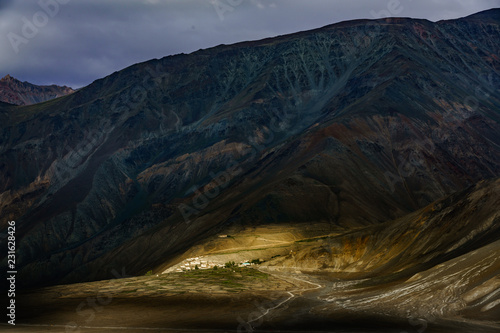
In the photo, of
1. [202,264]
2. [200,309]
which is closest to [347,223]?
[202,264]

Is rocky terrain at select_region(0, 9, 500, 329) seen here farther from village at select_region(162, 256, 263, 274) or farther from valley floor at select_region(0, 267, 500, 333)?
village at select_region(162, 256, 263, 274)

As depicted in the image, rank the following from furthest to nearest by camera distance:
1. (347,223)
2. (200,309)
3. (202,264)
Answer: (347,223)
(202,264)
(200,309)

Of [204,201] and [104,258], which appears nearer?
[104,258]

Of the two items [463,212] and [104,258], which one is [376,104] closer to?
[104,258]

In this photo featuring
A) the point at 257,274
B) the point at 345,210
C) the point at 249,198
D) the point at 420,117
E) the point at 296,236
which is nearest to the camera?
the point at 257,274

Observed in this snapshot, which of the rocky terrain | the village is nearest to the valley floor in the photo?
the rocky terrain

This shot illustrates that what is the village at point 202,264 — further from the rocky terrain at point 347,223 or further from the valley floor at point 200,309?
the valley floor at point 200,309

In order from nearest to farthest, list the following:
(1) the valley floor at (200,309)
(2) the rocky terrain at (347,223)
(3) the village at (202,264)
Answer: (1) the valley floor at (200,309), (2) the rocky terrain at (347,223), (3) the village at (202,264)

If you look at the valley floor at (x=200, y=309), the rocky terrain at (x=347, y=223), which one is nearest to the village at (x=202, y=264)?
the rocky terrain at (x=347, y=223)

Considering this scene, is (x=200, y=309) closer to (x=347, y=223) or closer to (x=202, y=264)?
(x=202, y=264)

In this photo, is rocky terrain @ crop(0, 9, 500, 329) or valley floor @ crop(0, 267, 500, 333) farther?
rocky terrain @ crop(0, 9, 500, 329)

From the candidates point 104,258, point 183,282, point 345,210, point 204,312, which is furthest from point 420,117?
point 204,312
